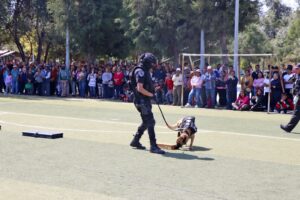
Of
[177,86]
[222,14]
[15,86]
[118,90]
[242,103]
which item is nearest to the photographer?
[242,103]

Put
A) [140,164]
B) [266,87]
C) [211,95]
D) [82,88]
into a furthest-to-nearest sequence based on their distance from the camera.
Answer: [82,88]
[211,95]
[266,87]
[140,164]

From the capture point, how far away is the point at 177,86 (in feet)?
73.6

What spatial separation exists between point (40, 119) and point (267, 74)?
8855mm

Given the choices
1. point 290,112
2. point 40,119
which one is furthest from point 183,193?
point 290,112

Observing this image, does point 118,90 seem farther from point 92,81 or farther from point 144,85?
point 144,85

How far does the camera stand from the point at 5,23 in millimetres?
35312

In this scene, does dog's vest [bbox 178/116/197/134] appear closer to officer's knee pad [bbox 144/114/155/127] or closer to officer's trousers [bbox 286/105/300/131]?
officer's knee pad [bbox 144/114/155/127]

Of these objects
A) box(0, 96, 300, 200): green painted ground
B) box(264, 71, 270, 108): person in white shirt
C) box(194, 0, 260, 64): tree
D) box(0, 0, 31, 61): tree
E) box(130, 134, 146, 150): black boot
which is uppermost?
box(0, 0, 31, 61): tree

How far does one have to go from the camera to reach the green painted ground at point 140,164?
24.2 feet

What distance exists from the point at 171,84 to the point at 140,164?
1368 centimetres

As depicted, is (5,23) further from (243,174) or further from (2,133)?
(243,174)

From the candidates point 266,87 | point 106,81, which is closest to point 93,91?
point 106,81

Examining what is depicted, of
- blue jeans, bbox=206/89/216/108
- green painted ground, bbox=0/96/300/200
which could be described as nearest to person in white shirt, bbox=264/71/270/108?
blue jeans, bbox=206/89/216/108

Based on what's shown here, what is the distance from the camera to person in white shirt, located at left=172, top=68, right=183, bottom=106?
73.0 feet
